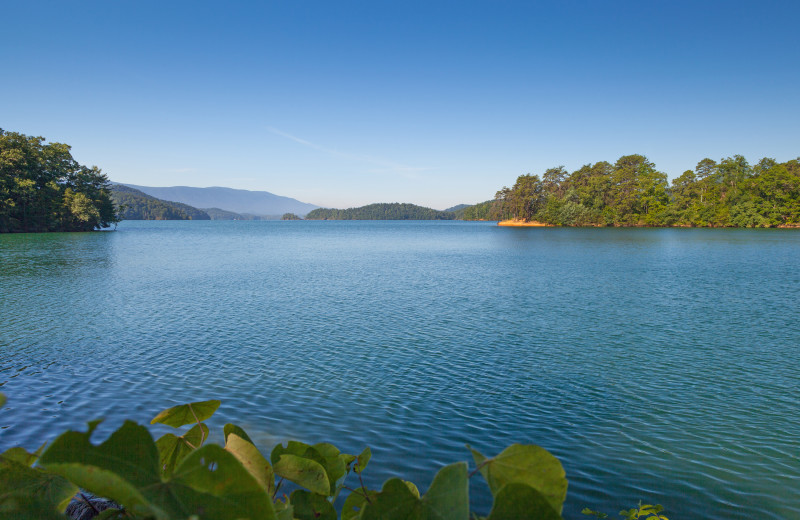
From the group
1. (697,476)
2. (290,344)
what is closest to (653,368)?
(697,476)

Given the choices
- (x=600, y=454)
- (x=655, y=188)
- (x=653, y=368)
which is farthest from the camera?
(x=655, y=188)

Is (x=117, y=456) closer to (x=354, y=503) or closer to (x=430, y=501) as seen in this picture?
(x=430, y=501)

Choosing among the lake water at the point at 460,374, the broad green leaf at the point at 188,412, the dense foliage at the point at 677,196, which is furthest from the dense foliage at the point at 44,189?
the dense foliage at the point at 677,196

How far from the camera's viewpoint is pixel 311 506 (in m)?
0.96

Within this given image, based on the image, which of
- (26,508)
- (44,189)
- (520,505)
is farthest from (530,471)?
(44,189)

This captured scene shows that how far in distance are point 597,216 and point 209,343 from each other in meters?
111

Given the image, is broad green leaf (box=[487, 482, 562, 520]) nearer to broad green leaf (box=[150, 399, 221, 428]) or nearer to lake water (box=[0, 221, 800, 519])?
broad green leaf (box=[150, 399, 221, 428])

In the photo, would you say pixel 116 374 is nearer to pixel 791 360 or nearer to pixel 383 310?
pixel 383 310

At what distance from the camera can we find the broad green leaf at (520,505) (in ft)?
1.69

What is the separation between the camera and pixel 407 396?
9414 mm

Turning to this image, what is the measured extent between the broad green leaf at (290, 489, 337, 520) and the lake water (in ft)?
1.77

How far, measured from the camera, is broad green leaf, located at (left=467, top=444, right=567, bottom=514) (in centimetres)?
63

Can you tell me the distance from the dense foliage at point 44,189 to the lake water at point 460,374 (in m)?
59.7

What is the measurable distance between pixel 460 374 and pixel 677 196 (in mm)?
114802
